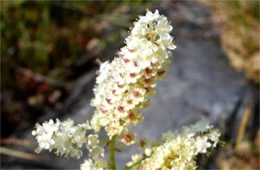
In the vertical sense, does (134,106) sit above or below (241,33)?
below

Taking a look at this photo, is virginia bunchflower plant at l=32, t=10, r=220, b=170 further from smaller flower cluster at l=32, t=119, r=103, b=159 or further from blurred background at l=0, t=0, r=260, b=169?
blurred background at l=0, t=0, r=260, b=169

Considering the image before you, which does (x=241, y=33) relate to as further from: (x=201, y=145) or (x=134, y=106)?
(x=134, y=106)

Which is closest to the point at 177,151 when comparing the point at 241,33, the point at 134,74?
the point at 134,74

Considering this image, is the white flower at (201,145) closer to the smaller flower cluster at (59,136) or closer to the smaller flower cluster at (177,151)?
the smaller flower cluster at (177,151)

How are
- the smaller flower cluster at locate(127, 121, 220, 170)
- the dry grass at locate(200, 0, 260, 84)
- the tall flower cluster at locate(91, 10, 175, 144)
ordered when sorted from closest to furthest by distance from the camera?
1. the tall flower cluster at locate(91, 10, 175, 144)
2. the smaller flower cluster at locate(127, 121, 220, 170)
3. the dry grass at locate(200, 0, 260, 84)

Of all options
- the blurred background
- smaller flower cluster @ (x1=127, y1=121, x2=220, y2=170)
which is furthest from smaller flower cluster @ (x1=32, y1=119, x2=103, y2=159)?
the blurred background

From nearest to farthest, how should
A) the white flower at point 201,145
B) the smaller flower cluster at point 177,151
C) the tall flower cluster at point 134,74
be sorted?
1. the tall flower cluster at point 134,74
2. the smaller flower cluster at point 177,151
3. the white flower at point 201,145

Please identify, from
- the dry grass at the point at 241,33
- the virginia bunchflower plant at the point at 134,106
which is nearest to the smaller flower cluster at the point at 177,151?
the virginia bunchflower plant at the point at 134,106
